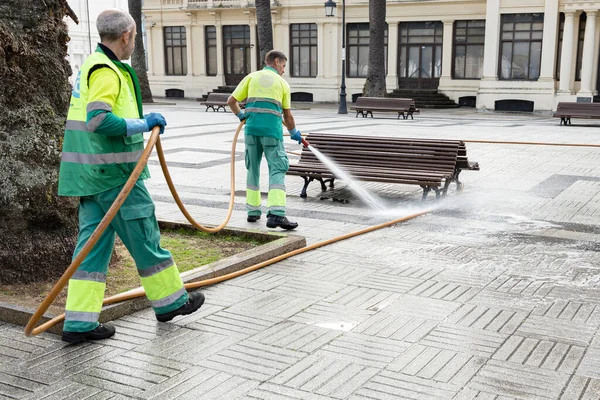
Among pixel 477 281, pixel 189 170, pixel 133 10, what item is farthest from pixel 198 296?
pixel 133 10

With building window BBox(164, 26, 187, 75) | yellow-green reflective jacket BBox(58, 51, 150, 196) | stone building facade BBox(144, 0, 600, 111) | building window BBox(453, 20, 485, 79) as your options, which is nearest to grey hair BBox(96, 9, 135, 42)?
yellow-green reflective jacket BBox(58, 51, 150, 196)

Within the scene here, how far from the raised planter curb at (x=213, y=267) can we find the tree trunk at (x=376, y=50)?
75.5 feet

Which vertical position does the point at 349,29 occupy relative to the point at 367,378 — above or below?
above

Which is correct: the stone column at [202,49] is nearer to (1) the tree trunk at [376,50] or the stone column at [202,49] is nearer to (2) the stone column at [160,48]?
(2) the stone column at [160,48]

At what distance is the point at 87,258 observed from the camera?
433 centimetres

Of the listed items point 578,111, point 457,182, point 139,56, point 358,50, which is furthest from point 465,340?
point 358,50

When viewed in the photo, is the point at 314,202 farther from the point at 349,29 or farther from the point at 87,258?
the point at 349,29

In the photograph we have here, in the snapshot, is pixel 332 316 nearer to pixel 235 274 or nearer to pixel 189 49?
pixel 235 274

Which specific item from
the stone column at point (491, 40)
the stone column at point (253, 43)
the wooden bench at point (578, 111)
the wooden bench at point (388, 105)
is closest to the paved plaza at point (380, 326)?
the wooden bench at point (578, 111)

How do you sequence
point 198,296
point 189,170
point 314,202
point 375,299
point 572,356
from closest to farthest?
1. point 572,356
2. point 198,296
3. point 375,299
4. point 314,202
5. point 189,170

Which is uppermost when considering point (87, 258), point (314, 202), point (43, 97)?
point (43, 97)

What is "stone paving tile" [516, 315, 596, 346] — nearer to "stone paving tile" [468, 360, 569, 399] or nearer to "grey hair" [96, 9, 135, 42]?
"stone paving tile" [468, 360, 569, 399]

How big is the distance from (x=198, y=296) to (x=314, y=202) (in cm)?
464

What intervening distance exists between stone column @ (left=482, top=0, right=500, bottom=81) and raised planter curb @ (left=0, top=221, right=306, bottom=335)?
2537 centimetres
